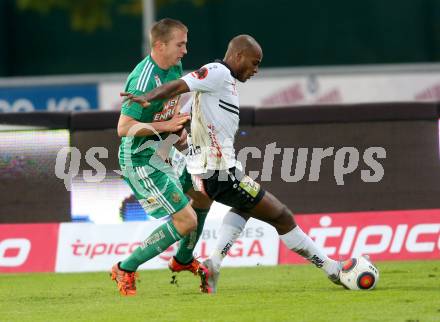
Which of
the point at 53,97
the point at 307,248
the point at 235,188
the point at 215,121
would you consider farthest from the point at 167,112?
the point at 53,97

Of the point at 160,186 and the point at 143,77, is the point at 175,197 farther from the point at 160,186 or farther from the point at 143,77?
the point at 143,77

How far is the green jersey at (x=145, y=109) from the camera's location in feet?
31.9

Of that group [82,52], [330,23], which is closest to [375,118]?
[330,23]

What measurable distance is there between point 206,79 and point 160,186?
1042mm

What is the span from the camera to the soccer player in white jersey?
9.44m

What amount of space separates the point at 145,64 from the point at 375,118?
132 inches

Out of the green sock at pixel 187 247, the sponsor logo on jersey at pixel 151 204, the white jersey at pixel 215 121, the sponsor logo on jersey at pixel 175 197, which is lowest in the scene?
the green sock at pixel 187 247

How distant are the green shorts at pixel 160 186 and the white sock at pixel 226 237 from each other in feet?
1.35

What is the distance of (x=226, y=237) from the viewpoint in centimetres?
996

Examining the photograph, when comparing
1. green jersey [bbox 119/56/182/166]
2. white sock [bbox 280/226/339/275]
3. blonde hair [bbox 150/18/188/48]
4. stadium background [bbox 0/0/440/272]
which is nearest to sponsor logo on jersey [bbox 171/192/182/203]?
green jersey [bbox 119/56/182/166]

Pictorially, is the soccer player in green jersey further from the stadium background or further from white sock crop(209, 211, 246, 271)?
the stadium background

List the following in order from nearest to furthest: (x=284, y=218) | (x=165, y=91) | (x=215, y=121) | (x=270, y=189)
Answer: (x=165, y=91)
(x=215, y=121)
(x=284, y=218)
(x=270, y=189)

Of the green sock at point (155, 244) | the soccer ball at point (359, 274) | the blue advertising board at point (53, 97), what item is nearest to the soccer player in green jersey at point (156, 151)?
the green sock at point (155, 244)

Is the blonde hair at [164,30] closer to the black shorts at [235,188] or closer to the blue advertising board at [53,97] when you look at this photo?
the black shorts at [235,188]
